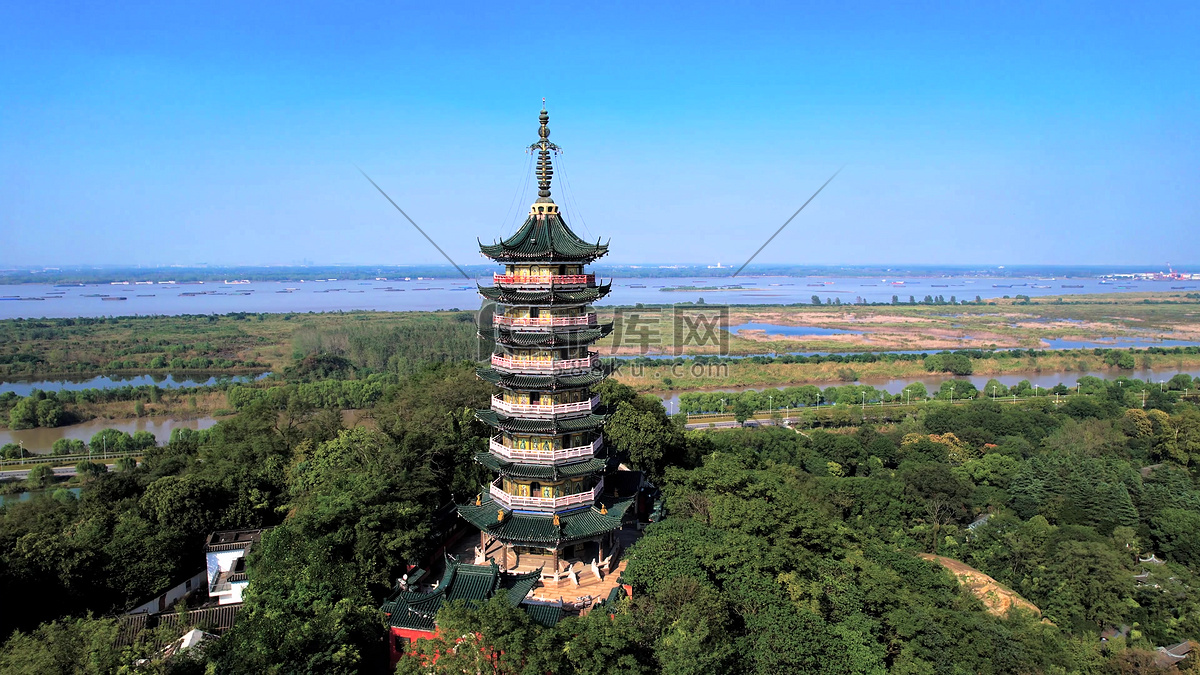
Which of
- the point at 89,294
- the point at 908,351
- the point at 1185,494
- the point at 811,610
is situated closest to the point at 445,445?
the point at 811,610

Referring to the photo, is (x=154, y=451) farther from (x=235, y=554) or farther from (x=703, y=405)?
(x=703, y=405)

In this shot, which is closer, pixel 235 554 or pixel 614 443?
pixel 235 554

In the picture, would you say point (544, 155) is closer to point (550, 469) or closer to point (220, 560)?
point (550, 469)

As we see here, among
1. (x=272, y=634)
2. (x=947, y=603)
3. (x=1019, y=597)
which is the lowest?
(x=1019, y=597)

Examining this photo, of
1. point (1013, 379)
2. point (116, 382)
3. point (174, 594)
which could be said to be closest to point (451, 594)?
point (174, 594)

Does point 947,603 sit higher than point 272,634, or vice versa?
point 272,634
